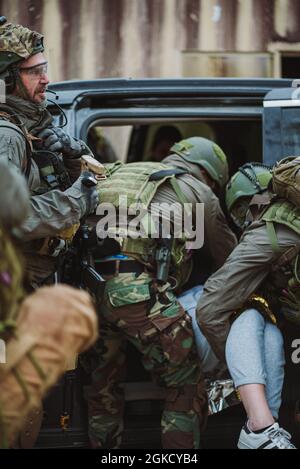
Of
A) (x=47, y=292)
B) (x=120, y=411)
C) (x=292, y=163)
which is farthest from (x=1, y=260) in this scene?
(x=120, y=411)

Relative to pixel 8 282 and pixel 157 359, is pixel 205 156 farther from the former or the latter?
pixel 8 282

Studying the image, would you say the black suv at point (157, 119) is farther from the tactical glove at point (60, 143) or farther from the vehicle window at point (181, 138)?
the vehicle window at point (181, 138)

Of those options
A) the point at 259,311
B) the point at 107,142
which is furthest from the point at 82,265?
the point at 107,142

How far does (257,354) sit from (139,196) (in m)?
0.85

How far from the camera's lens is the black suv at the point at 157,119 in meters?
3.99

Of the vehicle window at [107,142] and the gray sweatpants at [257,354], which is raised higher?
the vehicle window at [107,142]

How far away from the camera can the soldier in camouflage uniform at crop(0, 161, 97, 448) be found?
2.12 m

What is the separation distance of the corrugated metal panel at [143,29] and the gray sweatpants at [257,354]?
4.60 meters

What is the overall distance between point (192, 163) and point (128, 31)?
388 centimetres

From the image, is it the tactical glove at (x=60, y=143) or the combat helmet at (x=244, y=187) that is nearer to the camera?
the tactical glove at (x=60, y=143)

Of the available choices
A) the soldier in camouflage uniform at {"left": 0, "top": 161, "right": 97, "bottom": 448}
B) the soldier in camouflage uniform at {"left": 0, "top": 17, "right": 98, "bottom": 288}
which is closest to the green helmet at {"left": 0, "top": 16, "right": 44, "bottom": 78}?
the soldier in camouflage uniform at {"left": 0, "top": 17, "right": 98, "bottom": 288}

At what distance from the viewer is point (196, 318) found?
3906 millimetres

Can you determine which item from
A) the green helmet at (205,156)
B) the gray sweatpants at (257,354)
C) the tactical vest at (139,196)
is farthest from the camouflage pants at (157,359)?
the green helmet at (205,156)

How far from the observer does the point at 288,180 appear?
364 centimetres
